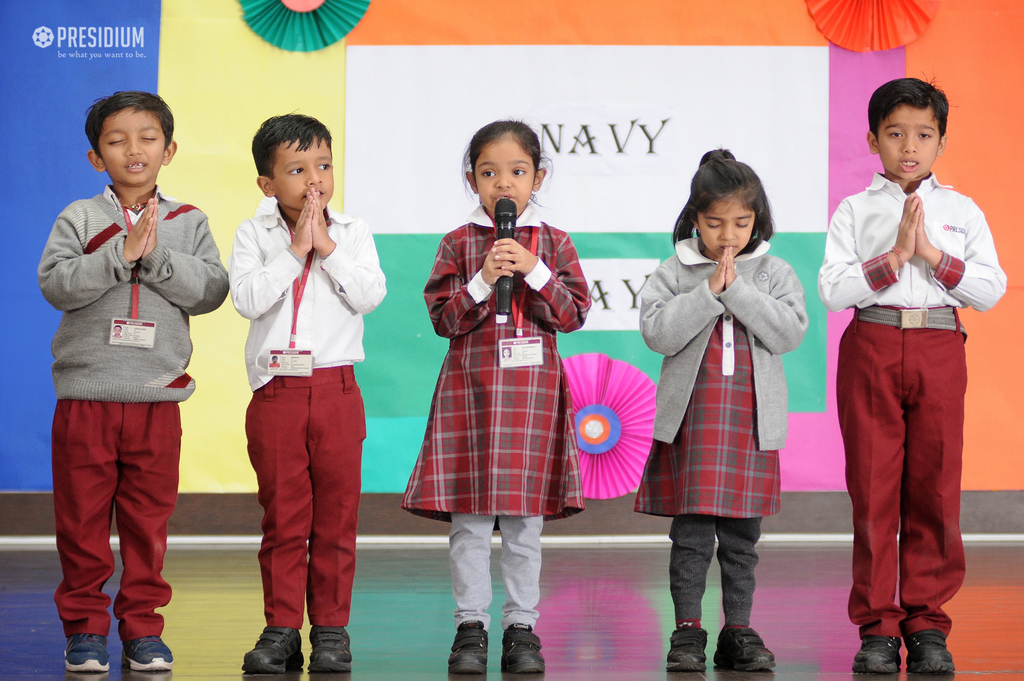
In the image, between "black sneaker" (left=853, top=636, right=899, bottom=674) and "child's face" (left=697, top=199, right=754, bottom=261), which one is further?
"child's face" (left=697, top=199, right=754, bottom=261)

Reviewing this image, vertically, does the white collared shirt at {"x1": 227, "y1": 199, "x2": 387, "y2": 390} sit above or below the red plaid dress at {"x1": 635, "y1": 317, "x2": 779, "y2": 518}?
above

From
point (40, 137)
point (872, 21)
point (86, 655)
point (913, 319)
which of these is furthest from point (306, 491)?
point (872, 21)

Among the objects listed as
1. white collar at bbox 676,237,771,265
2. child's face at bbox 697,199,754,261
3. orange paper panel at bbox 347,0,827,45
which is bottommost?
white collar at bbox 676,237,771,265

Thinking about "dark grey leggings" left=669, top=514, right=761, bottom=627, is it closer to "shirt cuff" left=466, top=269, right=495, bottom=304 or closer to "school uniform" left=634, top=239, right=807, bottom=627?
"school uniform" left=634, top=239, right=807, bottom=627

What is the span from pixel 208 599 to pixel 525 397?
1256mm

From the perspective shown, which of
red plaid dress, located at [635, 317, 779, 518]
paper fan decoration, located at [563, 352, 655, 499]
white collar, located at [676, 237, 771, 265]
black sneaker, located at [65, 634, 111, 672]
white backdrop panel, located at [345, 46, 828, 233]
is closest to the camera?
black sneaker, located at [65, 634, 111, 672]

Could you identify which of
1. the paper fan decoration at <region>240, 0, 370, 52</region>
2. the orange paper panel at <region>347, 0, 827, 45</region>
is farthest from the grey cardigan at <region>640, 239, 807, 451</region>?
the paper fan decoration at <region>240, 0, 370, 52</region>

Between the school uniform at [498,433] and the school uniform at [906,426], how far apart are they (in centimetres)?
60

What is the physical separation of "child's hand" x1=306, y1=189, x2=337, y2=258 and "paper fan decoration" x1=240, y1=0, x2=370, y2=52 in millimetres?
1938

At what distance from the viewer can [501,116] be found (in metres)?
3.73

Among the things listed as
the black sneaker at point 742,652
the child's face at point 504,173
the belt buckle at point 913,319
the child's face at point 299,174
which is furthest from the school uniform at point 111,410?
the belt buckle at point 913,319

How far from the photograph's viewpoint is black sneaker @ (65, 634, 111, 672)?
1.83 meters

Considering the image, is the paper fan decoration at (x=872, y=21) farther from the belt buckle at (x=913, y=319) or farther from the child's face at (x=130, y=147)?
the child's face at (x=130, y=147)

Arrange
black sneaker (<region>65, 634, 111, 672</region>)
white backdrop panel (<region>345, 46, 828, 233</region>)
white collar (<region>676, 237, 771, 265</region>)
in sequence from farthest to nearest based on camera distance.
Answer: white backdrop panel (<region>345, 46, 828, 233</region>), white collar (<region>676, 237, 771, 265</region>), black sneaker (<region>65, 634, 111, 672</region>)
